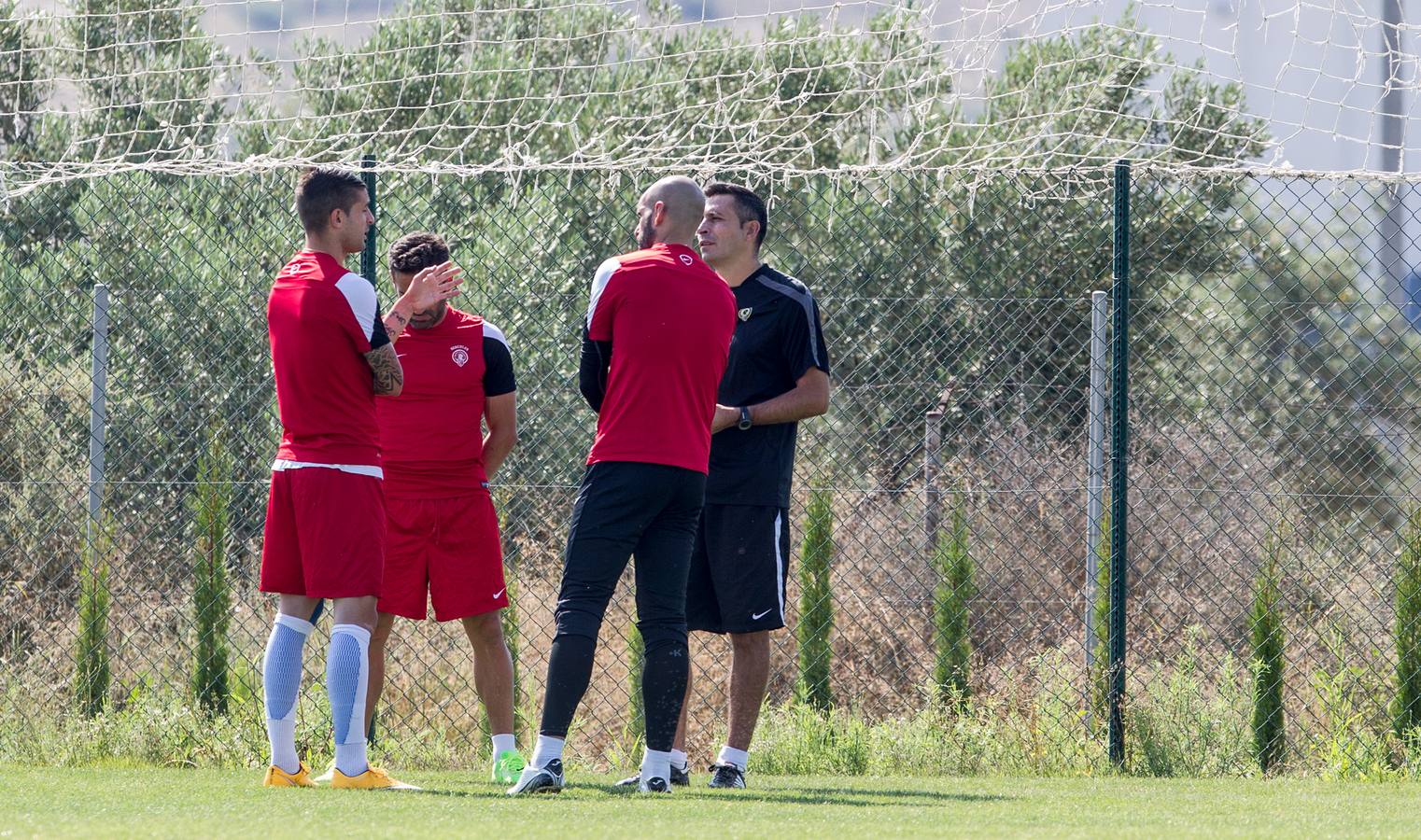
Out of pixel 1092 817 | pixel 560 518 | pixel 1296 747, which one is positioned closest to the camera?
pixel 1092 817

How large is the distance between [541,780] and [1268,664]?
10.7ft

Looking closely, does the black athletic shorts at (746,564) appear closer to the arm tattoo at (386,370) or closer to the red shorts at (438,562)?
the red shorts at (438,562)

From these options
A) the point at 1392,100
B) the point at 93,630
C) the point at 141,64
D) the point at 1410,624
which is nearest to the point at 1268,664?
the point at 1410,624

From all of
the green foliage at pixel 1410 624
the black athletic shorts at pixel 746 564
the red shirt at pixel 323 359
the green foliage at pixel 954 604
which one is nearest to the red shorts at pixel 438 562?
the red shirt at pixel 323 359

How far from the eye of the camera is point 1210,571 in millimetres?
8156

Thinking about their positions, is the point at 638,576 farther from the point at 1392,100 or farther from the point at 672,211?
the point at 1392,100

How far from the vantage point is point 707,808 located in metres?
3.76

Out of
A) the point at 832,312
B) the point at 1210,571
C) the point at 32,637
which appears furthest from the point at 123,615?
the point at 1210,571

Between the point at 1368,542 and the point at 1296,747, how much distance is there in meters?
4.01

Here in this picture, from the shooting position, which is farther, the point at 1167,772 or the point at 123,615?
the point at 123,615

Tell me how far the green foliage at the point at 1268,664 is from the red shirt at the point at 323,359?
3.70 meters

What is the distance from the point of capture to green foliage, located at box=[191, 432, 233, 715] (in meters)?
5.89

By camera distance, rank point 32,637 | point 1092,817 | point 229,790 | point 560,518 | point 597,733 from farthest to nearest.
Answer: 1. point 560,518
2. point 32,637
3. point 597,733
4. point 229,790
5. point 1092,817

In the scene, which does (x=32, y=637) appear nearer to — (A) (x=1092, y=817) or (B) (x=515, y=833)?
(B) (x=515, y=833)
